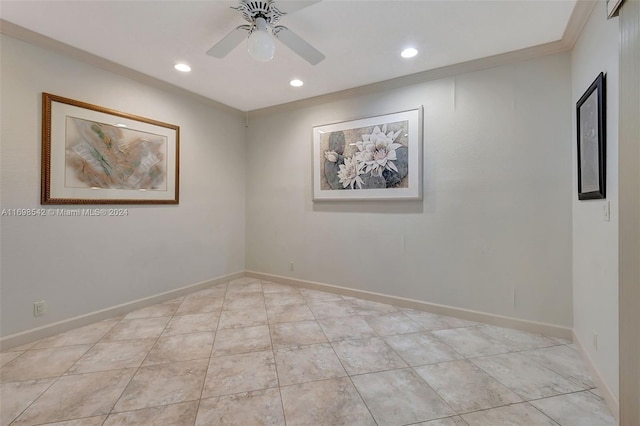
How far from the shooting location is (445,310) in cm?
304

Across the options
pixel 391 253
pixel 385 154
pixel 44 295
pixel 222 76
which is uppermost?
pixel 222 76

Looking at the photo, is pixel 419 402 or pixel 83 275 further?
pixel 83 275

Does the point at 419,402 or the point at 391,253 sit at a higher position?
the point at 391,253

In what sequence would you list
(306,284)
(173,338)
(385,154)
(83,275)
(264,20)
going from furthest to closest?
1. (306,284)
2. (385,154)
3. (83,275)
4. (173,338)
5. (264,20)

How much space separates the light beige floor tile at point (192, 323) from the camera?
2670mm

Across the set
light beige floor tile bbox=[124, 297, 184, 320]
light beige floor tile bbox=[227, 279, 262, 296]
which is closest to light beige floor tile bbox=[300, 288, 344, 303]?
light beige floor tile bbox=[227, 279, 262, 296]

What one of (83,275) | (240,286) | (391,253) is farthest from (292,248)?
(83,275)

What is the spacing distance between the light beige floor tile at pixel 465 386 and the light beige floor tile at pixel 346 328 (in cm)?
66

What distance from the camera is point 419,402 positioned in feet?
5.58

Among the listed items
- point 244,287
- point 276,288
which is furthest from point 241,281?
point 276,288

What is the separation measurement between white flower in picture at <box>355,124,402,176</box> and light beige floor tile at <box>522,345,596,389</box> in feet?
6.97

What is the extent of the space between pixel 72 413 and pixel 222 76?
3133 millimetres

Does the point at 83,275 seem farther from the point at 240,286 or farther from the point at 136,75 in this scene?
the point at 136,75

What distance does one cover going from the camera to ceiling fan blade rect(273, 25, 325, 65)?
77.3 inches
